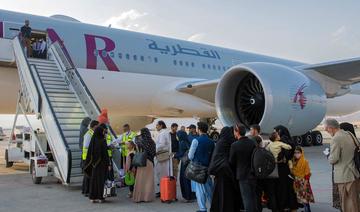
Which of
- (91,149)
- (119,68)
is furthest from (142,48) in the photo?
(91,149)

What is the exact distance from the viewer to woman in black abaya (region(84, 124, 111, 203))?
6.23 metres

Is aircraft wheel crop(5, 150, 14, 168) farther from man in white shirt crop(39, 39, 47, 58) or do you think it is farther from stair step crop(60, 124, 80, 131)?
Answer: stair step crop(60, 124, 80, 131)

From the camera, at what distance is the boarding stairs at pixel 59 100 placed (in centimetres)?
736

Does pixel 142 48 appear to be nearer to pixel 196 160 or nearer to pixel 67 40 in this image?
pixel 67 40

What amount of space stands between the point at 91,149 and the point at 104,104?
480 cm

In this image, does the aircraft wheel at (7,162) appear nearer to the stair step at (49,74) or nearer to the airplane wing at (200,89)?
the stair step at (49,74)

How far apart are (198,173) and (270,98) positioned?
10.3ft

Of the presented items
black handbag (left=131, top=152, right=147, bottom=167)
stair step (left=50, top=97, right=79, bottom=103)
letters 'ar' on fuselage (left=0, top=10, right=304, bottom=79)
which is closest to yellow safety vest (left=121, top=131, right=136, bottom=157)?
black handbag (left=131, top=152, right=147, bottom=167)

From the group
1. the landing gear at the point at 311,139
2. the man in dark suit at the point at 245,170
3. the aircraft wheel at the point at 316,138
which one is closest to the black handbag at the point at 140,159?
the man in dark suit at the point at 245,170

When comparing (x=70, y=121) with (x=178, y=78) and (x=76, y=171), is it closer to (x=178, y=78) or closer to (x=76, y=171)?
(x=76, y=171)

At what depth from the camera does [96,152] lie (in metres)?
6.32

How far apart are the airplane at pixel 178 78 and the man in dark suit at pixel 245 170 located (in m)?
3.17

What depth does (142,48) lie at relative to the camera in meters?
11.8

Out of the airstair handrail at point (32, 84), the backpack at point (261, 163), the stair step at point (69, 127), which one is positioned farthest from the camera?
→ the stair step at point (69, 127)
